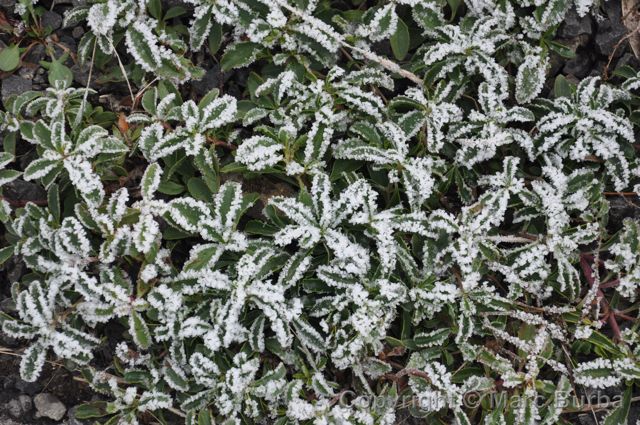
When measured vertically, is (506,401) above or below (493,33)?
below

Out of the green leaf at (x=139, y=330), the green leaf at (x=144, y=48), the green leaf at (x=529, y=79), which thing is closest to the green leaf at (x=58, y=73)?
the green leaf at (x=144, y=48)

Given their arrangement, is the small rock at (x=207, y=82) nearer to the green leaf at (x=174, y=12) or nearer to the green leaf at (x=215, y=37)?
the green leaf at (x=215, y=37)

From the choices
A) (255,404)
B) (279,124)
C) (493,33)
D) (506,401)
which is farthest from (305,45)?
(506,401)

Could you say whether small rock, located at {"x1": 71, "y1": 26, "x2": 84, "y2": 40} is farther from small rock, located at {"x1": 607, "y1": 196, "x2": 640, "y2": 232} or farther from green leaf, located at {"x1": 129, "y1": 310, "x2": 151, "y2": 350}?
small rock, located at {"x1": 607, "y1": 196, "x2": 640, "y2": 232}

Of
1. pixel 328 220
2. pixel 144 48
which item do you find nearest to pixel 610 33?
pixel 328 220

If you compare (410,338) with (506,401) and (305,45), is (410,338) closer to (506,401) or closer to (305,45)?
(506,401)

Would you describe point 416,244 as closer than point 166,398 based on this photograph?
No
